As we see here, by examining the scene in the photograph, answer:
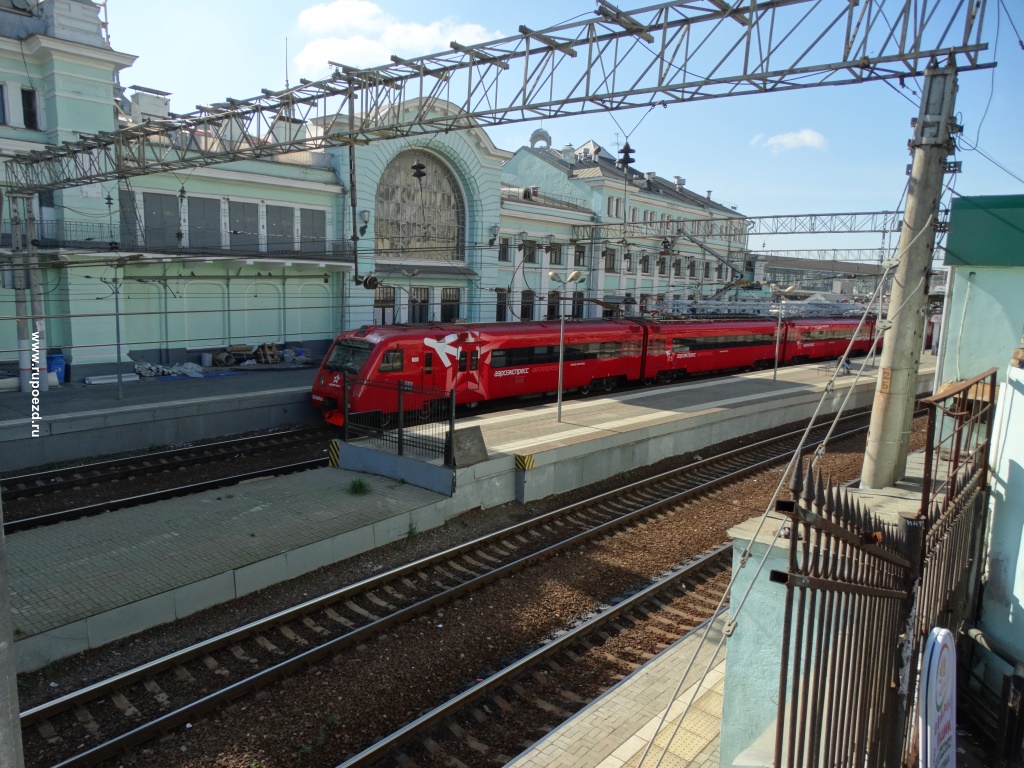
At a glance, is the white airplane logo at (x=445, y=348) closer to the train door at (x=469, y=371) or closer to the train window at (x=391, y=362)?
the train door at (x=469, y=371)

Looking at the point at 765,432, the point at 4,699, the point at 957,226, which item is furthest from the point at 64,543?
the point at 765,432

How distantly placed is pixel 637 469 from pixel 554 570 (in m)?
5.94

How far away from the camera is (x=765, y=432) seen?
1992cm

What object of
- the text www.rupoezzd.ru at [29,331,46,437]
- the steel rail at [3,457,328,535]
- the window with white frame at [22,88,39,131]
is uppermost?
the window with white frame at [22,88,39,131]

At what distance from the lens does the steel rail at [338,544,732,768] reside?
6000 mm

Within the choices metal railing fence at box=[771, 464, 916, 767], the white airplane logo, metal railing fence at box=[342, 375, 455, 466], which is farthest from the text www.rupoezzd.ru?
metal railing fence at box=[771, 464, 916, 767]

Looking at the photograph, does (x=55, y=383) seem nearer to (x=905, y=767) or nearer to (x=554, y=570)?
(x=554, y=570)

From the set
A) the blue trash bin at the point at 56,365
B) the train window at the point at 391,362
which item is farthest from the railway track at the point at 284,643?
the blue trash bin at the point at 56,365

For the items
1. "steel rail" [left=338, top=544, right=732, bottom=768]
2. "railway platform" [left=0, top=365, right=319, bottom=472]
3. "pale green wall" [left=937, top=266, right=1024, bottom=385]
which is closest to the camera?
"steel rail" [left=338, top=544, right=732, bottom=768]

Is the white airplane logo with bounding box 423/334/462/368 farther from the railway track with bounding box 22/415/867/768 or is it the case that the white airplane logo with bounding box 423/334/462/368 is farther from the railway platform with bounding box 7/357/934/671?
the railway track with bounding box 22/415/867/768

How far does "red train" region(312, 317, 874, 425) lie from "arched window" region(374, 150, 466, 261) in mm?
11016

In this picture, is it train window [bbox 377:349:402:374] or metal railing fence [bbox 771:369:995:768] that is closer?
metal railing fence [bbox 771:369:995:768]

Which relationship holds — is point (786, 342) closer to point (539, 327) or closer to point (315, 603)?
point (539, 327)

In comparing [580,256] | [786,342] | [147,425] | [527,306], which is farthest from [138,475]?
[580,256]
